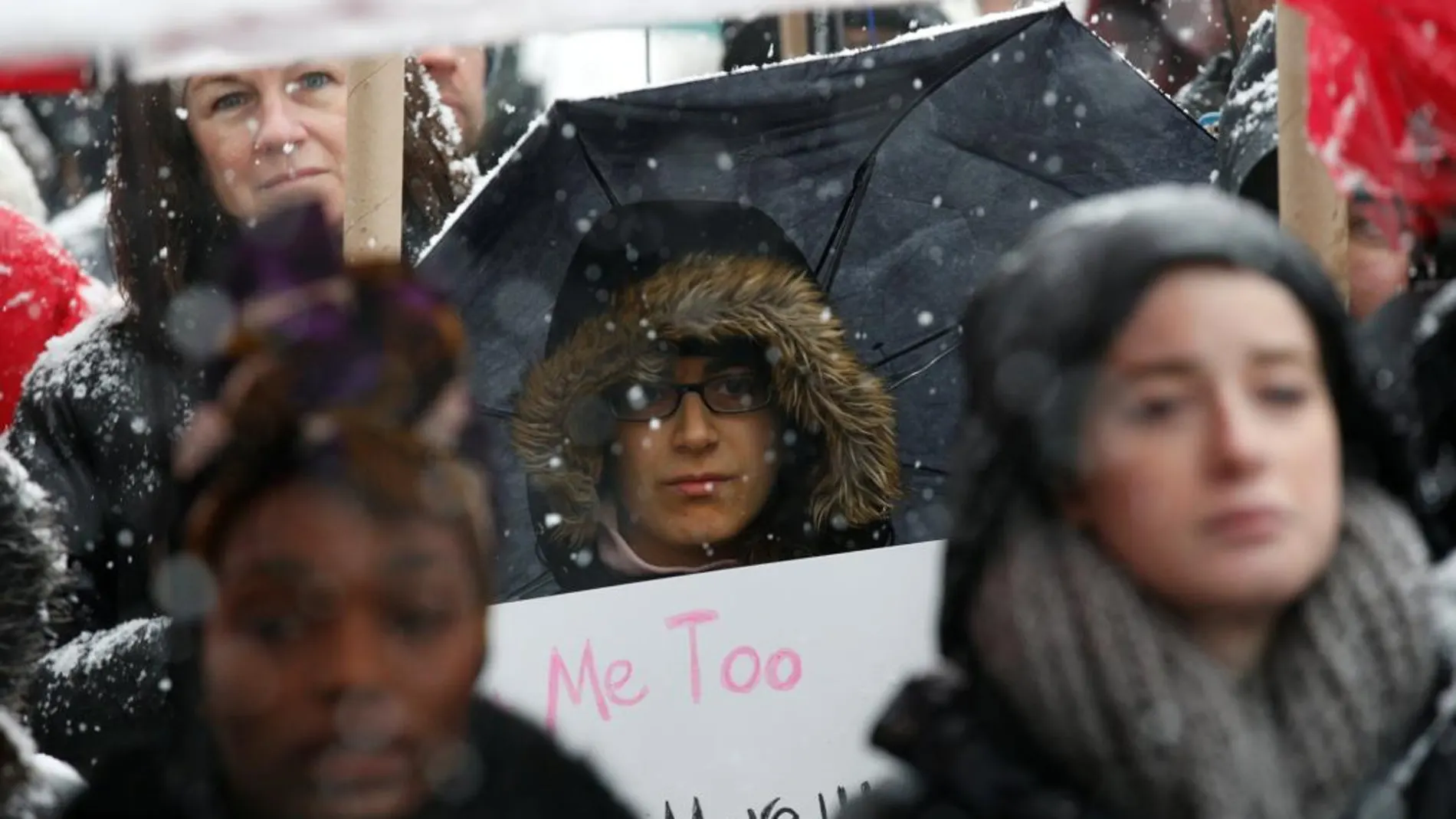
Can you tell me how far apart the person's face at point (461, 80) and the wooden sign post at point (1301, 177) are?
2025mm

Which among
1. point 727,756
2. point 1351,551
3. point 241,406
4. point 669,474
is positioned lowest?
point 727,756

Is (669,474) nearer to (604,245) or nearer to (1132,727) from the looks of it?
(604,245)

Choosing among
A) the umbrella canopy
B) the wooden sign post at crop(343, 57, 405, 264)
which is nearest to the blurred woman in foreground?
the umbrella canopy

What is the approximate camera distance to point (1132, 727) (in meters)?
1.91

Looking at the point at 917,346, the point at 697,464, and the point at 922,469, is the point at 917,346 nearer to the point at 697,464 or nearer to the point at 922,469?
the point at 922,469

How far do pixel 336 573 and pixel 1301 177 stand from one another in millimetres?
1352

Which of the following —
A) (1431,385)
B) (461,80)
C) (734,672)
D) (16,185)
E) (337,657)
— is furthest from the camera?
(16,185)

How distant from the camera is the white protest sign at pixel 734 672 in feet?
11.5

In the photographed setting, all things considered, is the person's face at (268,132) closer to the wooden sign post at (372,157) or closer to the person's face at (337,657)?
the wooden sign post at (372,157)

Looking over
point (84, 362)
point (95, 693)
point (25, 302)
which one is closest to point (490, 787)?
point (95, 693)

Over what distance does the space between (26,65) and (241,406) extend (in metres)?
0.39

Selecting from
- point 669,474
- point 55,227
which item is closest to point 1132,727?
point 669,474

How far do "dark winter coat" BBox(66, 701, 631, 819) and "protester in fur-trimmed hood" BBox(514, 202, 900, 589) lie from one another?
177cm

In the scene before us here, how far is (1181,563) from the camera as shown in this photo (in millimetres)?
1946
